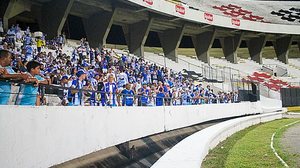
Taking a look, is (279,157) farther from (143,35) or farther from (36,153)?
(143,35)

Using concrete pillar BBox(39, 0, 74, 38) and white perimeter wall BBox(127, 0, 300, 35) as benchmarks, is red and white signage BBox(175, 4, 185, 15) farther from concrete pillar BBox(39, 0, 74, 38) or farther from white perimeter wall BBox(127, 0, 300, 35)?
concrete pillar BBox(39, 0, 74, 38)

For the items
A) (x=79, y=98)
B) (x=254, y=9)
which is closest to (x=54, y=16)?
(x=79, y=98)

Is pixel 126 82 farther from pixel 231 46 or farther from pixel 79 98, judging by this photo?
pixel 231 46

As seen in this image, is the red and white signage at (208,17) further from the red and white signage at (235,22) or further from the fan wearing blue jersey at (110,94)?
the fan wearing blue jersey at (110,94)

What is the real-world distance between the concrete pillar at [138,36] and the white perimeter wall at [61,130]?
78.6ft

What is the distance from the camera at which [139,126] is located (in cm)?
1087

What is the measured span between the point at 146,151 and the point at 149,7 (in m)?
18.9

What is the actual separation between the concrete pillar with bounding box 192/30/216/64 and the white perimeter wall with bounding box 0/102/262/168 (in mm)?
32424

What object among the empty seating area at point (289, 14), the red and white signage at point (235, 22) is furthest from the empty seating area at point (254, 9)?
the red and white signage at point (235, 22)

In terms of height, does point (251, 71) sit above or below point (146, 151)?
above

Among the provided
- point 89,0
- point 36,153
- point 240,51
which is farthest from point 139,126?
point 240,51

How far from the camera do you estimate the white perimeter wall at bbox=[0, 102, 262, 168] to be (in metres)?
4.96

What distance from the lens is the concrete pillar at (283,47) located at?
5314cm

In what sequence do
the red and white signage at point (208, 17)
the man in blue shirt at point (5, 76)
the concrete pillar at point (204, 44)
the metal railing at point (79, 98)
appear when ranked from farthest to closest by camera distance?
the concrete pillar at point (204, 44) < the red and white signage at point (208, 17) < the metal railing at point (79, 98) < the man in blue shirt at point (5, 76)
